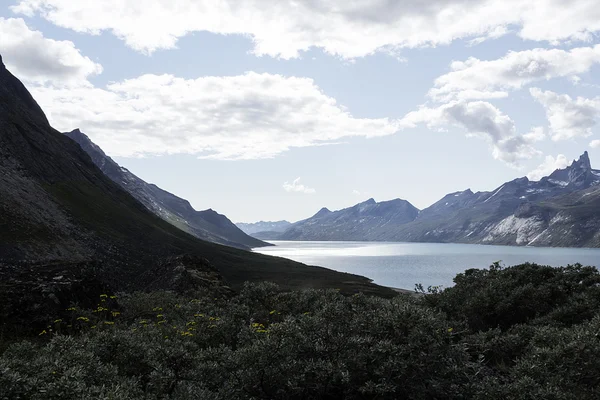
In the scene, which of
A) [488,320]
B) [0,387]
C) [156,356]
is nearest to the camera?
[0,387]

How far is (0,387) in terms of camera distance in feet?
A: 28.5

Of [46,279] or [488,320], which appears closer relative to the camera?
[46,279]

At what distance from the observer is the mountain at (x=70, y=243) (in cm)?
2461

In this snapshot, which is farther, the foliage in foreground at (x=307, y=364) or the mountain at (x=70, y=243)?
the mountain at (x=70, y=243)

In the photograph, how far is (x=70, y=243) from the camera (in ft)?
246

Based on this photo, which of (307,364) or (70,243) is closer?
(307,364)

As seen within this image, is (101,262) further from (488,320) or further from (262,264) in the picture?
(488,320)

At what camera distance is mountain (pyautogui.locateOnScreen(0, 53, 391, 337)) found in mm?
24609

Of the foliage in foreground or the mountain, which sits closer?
the foliage in foreground

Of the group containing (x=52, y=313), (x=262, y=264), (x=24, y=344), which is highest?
(x=24, y=344)

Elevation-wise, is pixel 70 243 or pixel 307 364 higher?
pixel 307 364

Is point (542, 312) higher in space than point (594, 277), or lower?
lower

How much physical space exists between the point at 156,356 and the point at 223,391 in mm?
3059

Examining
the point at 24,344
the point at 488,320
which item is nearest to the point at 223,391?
the point at 24,344
